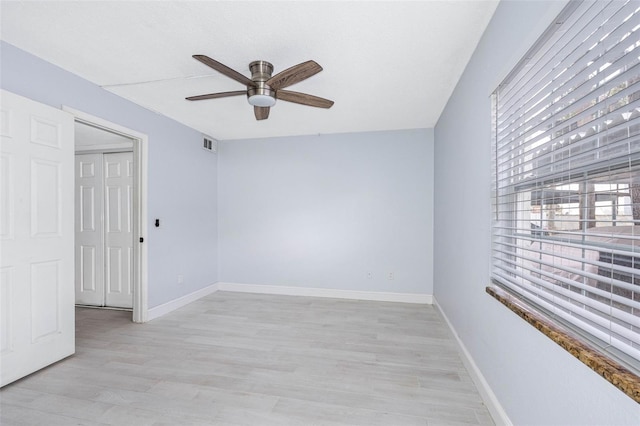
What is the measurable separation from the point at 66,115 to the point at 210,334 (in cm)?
241

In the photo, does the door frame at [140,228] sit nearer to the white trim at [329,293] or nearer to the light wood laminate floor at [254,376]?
the light wood laminate floor at [254,376]

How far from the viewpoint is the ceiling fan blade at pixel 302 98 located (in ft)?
7.54

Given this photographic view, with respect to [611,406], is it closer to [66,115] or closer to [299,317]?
[299,317]

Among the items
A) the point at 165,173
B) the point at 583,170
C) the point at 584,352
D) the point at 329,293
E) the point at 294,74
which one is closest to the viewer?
the point at 584,352

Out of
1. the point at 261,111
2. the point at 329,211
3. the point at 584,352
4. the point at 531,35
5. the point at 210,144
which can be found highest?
the point at 210,144

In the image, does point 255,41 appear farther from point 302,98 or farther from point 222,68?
point 302,98

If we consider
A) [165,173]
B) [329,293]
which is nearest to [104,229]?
[165,173]

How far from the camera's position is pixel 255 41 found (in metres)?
2.05

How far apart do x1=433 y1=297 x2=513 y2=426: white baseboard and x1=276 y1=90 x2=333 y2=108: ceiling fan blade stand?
2.33 meters

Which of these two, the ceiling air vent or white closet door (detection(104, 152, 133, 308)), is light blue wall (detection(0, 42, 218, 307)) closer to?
the ceiling air vent

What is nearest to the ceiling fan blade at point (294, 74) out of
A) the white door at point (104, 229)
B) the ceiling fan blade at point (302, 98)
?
the ceiling fan blade at point (302, 98)

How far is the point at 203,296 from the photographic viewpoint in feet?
14.3

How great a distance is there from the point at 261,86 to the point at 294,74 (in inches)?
12.3

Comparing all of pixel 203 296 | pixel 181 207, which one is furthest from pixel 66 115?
pixel 203 296
